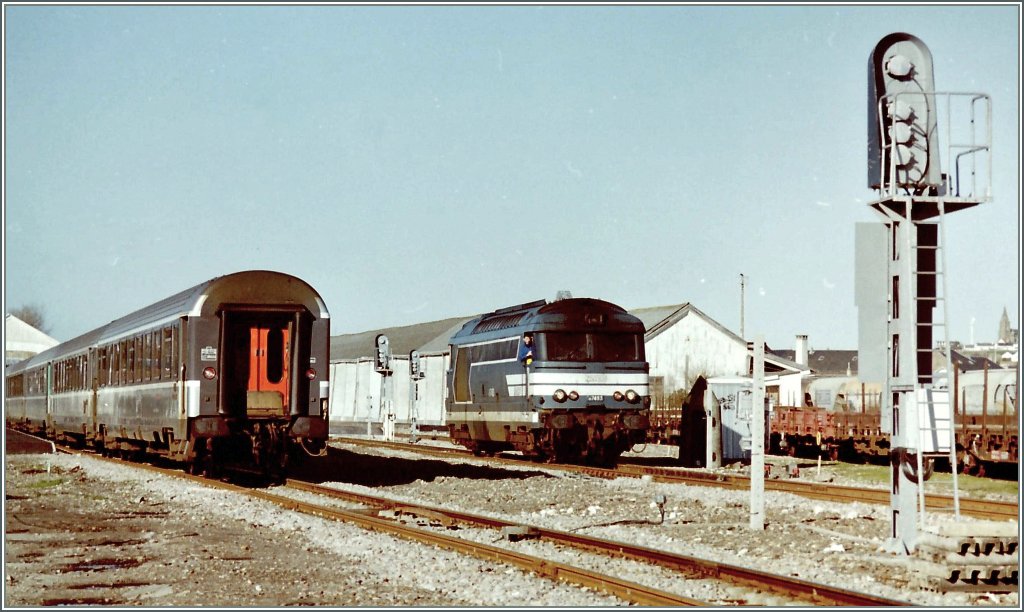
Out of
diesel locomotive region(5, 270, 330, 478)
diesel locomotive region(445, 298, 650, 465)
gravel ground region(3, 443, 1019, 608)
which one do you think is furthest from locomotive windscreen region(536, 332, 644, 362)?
diesel locomotive region(5, 270, 330, 478)

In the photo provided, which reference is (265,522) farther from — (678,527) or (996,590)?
(996,590)

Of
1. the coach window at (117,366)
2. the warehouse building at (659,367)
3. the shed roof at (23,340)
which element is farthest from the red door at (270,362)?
the shed roof at (23,340)

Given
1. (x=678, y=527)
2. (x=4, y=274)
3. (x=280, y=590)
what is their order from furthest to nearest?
(x=678, y=527) < (x=4, y=274) < (x=280, y=590)

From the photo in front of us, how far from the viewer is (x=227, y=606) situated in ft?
30.5

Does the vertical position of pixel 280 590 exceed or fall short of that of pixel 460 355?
it falls short

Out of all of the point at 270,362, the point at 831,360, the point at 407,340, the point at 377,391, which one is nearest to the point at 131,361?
the point at 270,362

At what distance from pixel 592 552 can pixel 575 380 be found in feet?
40.8

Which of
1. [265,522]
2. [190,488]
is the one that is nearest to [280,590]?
[265,522]

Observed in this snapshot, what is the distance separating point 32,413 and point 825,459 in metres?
27.8

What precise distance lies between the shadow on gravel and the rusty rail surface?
649 cm

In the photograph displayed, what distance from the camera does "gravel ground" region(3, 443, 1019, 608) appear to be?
9664mm

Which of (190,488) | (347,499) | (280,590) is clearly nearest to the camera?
(280,590)

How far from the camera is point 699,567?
34.0 ft

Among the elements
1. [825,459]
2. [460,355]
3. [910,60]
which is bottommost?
[825,459]
